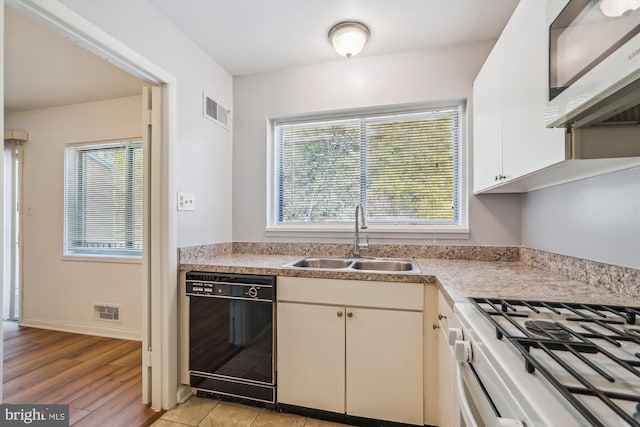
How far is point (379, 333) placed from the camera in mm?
1567

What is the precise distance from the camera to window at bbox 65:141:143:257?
292cm

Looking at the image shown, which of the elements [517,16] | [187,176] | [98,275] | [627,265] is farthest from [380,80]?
[98,275]

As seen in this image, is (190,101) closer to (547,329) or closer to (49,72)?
(49,72)

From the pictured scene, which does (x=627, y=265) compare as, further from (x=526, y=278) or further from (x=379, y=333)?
(x=379, y=333)

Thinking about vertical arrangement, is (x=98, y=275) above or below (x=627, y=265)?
below

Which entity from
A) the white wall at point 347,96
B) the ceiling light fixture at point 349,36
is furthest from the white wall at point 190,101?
the ceiling light fixture at point 349,36

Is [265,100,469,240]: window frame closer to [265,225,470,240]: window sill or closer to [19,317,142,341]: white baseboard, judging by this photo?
[265,225,470,240]: window sill

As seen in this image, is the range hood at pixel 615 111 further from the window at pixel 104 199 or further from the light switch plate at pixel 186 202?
the window at pixel 104 199

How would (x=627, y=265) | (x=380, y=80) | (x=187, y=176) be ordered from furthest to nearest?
(x=380, y=80)
(x=187, y=176)
(x=627, y=265)

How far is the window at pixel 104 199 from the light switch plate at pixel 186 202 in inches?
49.7

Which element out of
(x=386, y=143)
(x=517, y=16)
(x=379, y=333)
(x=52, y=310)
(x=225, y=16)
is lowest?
(x=52, y=310)

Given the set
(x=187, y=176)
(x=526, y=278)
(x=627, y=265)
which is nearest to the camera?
(x=627, y=265)

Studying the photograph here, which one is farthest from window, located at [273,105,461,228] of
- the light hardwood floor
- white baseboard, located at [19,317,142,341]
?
white baseboard, located at [19,317,142,341]

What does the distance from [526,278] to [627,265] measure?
0.38 metres
